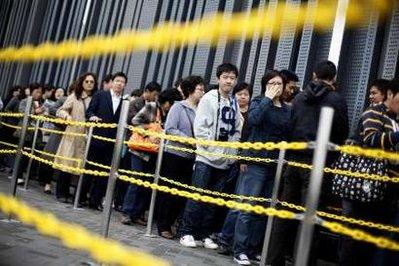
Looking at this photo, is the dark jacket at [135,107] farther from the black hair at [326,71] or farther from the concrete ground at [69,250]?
the black hair at [326,71]

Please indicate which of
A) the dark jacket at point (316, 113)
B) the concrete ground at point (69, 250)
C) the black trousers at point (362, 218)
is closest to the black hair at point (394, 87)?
the dark jacket at point (316, 113)

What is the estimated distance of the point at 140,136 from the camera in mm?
5051

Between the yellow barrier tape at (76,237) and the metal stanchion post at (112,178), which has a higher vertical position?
the metal stanchion post at (112,178)

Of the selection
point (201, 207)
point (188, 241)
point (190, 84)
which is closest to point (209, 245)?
point (188, 241)

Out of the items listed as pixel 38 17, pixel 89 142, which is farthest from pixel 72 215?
pixel 38 17

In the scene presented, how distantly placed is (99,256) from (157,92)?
270 cm

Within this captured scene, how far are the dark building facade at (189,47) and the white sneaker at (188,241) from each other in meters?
2.65

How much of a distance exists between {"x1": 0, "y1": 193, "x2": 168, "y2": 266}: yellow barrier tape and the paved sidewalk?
0.10m

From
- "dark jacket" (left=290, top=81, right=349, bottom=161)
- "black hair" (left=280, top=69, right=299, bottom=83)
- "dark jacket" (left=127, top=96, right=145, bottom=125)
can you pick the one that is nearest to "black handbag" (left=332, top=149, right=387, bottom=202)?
"dark jacket" (left=290, top=81, right=349, bottom=161)

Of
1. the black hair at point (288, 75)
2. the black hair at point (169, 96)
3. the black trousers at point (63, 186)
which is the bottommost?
the black trousers at point (63, 186)

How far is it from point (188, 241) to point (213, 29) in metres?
5.07

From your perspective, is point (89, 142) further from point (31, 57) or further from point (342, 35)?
point (31, 57)

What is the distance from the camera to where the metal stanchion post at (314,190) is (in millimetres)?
2072

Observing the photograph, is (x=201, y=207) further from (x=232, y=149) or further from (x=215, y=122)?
(x=215, y=122)
